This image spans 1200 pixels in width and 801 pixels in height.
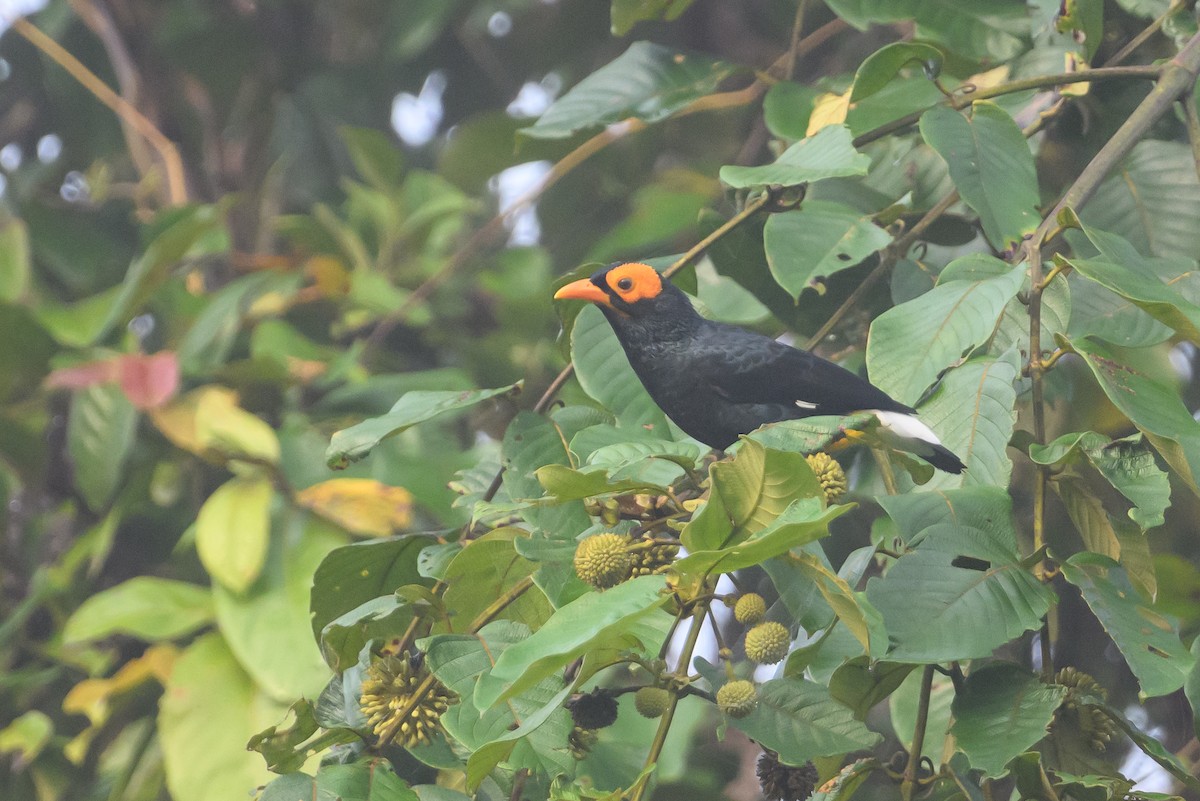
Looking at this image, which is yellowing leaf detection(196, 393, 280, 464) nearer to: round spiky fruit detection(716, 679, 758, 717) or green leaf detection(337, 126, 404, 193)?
green leaf detection(337, 126, 404, 193)

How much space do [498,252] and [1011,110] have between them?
8.23 ft

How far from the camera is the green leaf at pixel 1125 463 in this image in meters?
1.60

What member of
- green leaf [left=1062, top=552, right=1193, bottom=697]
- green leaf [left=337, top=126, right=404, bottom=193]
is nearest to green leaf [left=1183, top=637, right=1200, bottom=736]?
green leaf [left=1062, top=552, right=1193, bottom=697]

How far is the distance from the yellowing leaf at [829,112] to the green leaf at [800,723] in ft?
3.42

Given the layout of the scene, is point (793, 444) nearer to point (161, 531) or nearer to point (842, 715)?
point (842, 715)

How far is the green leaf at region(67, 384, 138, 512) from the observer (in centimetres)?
366

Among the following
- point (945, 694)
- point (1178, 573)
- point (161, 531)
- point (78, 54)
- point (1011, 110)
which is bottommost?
point (161, 531)

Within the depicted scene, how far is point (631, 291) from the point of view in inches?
97.0

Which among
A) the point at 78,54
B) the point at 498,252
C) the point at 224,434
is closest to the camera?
the point at 224,434

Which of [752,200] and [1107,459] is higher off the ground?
[752,200]

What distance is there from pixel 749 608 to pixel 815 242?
2.30 ft

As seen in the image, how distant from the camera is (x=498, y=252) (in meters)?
4.81

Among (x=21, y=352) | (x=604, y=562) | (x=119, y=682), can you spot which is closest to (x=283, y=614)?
(x=119, y=682)

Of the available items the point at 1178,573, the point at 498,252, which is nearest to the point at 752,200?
the point at 1178,573
